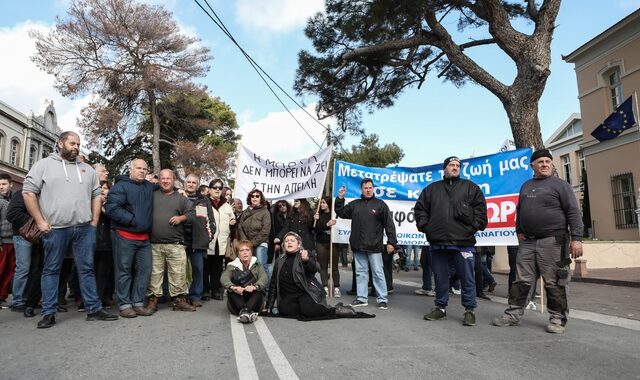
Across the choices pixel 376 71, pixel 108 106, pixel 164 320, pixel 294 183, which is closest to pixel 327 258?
pixel 294 183

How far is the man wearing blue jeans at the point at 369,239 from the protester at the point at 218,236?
6.92ft

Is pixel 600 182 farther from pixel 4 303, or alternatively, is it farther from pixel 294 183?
pixel 4 303

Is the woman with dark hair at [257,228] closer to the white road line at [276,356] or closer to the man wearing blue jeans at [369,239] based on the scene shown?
the man wearing blue jeans at [369,239]

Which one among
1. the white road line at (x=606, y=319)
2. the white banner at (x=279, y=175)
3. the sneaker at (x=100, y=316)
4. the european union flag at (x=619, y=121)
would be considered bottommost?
the white road line at (x=606, y=319)

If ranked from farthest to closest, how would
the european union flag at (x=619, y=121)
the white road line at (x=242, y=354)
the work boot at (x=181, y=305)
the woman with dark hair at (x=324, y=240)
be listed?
1. the european union flag at (x=619, y=121)
2. the woman with dark hair at (x=324, y=240)
3. the work boot at (x=181, y=305)
4. the white road line at (x=242, y=354)

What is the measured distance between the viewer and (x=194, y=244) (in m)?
6.52

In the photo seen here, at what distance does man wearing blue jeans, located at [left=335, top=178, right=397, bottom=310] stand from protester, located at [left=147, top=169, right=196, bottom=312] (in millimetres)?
2356

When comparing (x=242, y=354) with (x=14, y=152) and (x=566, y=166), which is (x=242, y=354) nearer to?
(x=566, y=166)

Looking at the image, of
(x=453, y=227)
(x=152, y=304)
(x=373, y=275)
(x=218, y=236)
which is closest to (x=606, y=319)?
(x=453, y=227)

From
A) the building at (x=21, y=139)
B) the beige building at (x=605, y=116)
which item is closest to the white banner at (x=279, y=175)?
the beige building at (x=605, y=116)

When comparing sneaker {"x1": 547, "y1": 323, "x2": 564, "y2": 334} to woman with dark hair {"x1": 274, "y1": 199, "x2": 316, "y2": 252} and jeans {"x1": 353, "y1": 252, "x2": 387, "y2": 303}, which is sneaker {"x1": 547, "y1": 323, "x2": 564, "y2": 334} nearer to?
jeans {"x1": 353, "y1": 252, "x2": 387, "y2": 303}

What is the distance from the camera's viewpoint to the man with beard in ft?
16.2

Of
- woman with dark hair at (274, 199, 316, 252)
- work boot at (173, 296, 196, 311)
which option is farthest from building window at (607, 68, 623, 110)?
work boot at (173, 296, 196, 311)

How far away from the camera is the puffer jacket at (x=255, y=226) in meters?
7.38
